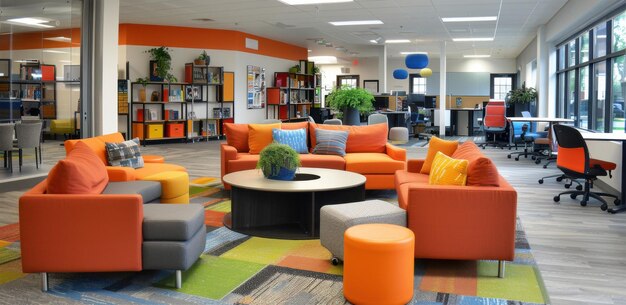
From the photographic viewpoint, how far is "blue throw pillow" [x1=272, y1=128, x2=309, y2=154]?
255 inches

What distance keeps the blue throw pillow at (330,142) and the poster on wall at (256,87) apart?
856cm

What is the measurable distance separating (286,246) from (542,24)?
1123cm

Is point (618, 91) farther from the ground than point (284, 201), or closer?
farther from the ground

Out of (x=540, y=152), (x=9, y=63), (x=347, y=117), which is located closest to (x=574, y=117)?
(x=540, y=152)

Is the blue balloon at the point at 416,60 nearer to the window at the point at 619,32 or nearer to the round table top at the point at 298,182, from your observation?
the window at the point at 619,32

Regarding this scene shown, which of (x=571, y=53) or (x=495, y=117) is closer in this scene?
(x=571, y=53)

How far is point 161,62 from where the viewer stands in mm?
12797

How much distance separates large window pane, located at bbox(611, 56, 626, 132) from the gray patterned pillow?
20.4 ft

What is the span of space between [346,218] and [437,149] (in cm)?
201

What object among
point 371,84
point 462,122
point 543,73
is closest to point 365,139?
point 543,73

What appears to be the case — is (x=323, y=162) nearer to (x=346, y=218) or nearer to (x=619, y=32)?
(x=346, y=218)

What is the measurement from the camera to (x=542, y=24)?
13.1 metres

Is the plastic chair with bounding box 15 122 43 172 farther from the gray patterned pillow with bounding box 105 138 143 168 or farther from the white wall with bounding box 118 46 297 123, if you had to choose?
the white wall with bounding box 118 46 297 123

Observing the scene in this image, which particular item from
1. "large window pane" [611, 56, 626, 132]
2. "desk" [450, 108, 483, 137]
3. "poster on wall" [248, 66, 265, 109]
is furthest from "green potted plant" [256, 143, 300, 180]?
"desk" [450, 108, 483, 137]
